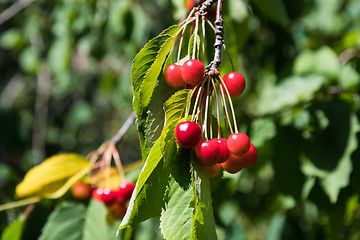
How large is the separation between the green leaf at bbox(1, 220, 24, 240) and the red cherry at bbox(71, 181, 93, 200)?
0.20 m

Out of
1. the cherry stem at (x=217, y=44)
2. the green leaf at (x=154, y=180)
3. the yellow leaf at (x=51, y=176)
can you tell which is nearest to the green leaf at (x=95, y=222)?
the yellow leaf at (x=51, y=176)

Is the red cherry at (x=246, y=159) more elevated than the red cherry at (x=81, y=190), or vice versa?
the red cherry at (x=81, y=190)

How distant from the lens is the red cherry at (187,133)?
658 millimetres

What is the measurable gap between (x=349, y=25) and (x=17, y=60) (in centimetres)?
465

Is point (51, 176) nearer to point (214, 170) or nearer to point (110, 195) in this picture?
point (110, 195)

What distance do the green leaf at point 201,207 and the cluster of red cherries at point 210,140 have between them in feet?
0.06

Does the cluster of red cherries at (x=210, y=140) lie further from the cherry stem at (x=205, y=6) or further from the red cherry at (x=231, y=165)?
the cherry stem at (x=205, y=6)

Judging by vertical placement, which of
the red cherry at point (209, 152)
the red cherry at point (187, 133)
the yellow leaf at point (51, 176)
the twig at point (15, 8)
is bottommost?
the red cherry at point (209, 152)

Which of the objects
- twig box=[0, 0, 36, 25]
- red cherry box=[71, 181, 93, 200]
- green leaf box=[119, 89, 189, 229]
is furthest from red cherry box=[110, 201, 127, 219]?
twig box=[0, 0, 36, 25]

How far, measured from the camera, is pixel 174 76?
0.77 metres

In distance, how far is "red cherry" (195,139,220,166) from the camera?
0.66 m

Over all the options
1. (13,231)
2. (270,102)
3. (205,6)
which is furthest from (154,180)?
(270,102)

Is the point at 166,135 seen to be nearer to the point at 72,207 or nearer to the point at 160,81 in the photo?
the point at 160,81

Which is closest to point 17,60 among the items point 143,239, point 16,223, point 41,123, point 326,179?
point 41,123
